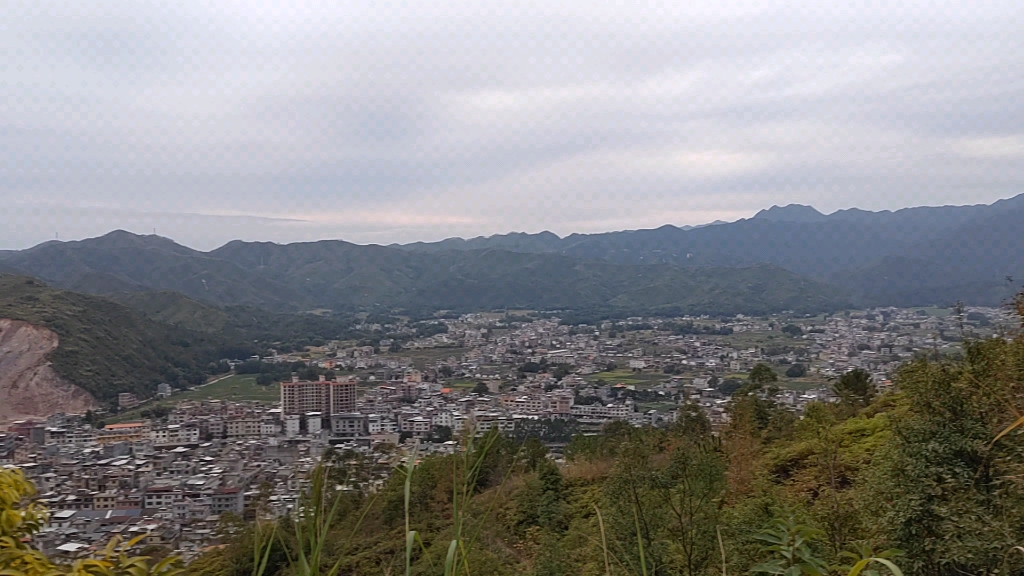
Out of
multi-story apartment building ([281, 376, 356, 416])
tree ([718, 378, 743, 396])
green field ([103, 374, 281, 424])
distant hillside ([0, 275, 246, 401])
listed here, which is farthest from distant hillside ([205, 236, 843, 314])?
multi-story apartment building ([281, 376, 356, 416])

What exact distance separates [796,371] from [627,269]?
48.5 meters

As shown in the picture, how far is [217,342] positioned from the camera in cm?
3106

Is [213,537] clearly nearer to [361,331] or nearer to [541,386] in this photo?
[541,386]

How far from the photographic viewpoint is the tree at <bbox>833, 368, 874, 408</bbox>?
25.1ft

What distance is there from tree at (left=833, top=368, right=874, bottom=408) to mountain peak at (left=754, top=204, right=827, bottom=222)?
9893cm

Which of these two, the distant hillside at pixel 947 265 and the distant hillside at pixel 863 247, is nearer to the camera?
the distant hillside at pixel 947 265

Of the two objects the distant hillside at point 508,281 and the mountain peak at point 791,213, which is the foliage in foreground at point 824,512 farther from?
the mountain peak at point 791,213

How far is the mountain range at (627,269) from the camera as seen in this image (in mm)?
47625

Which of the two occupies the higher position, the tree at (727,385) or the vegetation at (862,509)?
the vegetation at (862,509)

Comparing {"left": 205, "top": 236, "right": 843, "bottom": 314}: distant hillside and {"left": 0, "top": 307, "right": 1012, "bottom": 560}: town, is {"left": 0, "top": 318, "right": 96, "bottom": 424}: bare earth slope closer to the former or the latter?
{"left": 0, "top": 307, "right": 1012, "bottom": 560}: town

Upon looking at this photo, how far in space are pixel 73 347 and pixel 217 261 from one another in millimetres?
41726

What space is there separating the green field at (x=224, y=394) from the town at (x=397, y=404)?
0.55ft

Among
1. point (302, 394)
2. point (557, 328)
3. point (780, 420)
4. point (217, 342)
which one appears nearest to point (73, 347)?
point (302, 394)

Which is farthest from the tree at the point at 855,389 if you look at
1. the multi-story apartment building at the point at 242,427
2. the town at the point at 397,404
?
the multi-story apartment building at the point at 242,427
